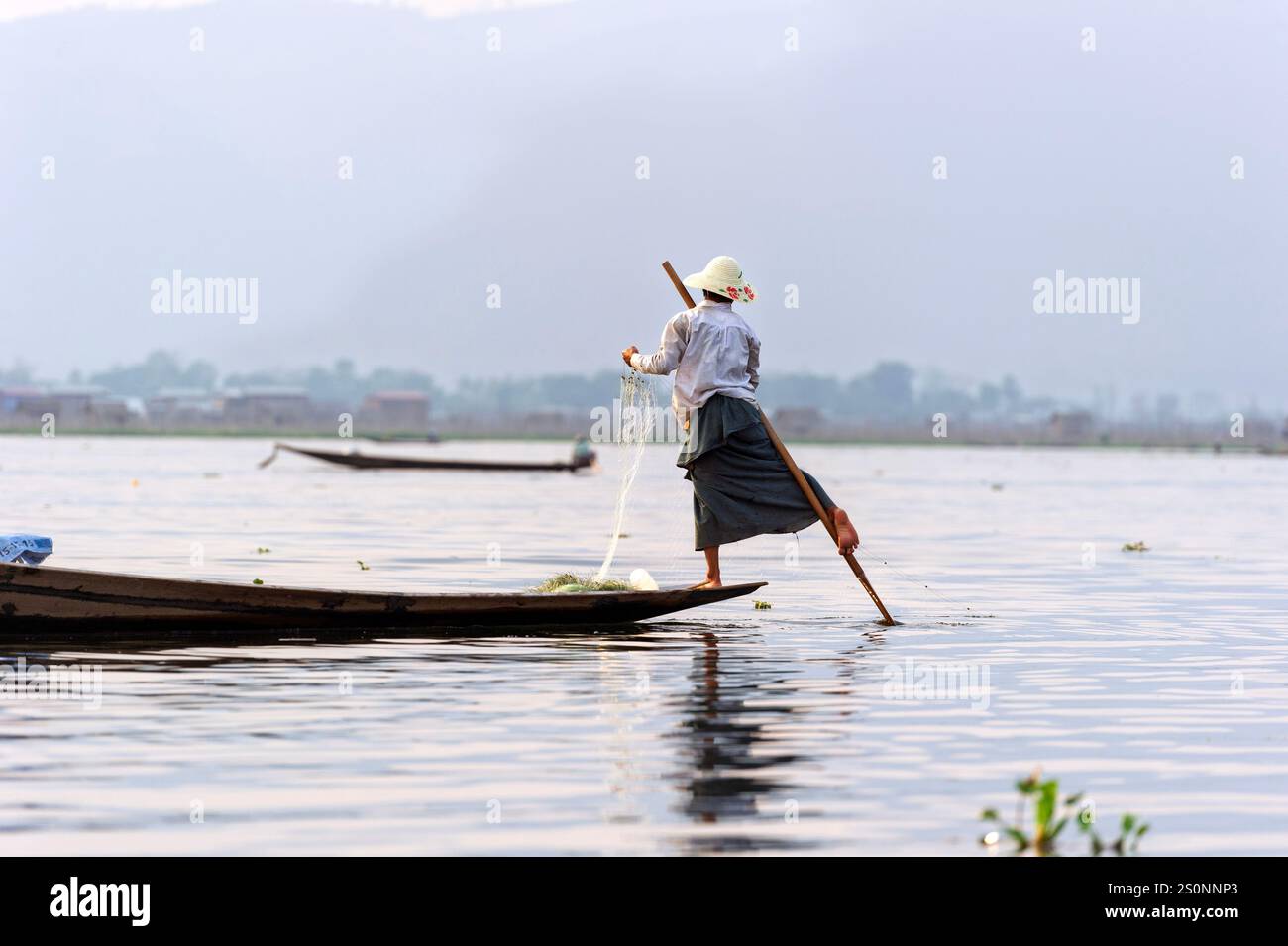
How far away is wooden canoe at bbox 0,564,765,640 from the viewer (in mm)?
10656

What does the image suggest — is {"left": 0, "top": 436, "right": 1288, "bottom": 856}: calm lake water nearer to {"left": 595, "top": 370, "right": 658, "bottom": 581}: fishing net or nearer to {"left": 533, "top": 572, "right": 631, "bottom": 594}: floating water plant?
{"left": 533, "top": 572, "right": 631, "bottom": 594}: floating water plant

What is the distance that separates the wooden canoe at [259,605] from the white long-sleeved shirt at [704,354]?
1291 mm

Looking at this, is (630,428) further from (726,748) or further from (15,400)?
(15,400)

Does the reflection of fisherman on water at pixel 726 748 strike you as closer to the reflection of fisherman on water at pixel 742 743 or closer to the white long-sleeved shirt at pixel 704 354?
the reflection of fisherman on water at pixel 742 743

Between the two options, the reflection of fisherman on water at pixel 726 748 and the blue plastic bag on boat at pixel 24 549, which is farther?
the blue plastic bag on boat at pixel 24 549

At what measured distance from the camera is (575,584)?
40.9ft

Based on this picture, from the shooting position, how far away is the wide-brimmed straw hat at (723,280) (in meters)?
12.0

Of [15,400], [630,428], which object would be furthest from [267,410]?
[630,428]

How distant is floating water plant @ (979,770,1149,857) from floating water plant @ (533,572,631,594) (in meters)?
6.02

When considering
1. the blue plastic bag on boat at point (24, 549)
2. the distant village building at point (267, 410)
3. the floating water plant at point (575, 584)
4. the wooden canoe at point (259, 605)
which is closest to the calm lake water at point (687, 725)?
the wooden canoe at point (259, 605)

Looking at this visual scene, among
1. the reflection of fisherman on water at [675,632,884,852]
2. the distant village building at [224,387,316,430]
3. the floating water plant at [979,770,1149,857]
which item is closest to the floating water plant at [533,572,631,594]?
the reflection of fisherman on water at [675,632,884,852]
